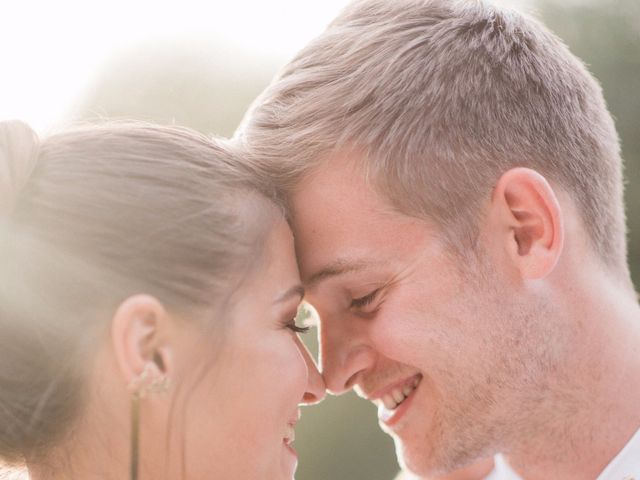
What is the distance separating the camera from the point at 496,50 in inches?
153

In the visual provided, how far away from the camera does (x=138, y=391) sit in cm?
299

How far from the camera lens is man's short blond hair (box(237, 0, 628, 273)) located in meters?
3.73

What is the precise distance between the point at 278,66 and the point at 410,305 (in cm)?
1190

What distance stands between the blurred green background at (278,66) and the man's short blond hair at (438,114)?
909 centimetres

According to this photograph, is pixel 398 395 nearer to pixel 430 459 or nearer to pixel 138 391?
pixel 430 459

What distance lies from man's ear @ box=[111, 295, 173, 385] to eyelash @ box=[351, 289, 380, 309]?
1.00 m

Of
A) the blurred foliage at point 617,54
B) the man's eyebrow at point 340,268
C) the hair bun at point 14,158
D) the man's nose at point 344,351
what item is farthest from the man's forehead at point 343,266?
the blurred foliage at point 617,54

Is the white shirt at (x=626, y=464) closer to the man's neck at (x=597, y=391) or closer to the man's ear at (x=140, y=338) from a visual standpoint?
the man's neck at (x=597, y=391)

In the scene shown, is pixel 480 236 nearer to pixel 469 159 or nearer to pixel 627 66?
pixel 469 159

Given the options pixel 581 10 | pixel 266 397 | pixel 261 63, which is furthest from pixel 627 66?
pixel 266 397

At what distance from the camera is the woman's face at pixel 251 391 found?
10.3ft

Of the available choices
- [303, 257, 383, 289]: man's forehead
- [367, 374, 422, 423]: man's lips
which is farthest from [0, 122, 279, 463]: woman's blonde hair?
[367, 374, 422, 423]: man's lips

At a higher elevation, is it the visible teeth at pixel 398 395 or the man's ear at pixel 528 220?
the man's ear at pixel 528 220

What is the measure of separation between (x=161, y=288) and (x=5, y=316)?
0.51 m
